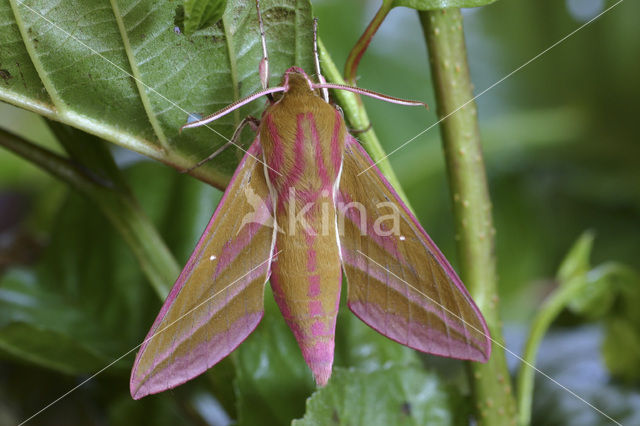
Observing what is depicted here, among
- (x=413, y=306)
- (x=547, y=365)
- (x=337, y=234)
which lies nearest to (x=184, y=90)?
(x=337, y=234)

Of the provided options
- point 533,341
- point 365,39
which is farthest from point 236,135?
point 533,341

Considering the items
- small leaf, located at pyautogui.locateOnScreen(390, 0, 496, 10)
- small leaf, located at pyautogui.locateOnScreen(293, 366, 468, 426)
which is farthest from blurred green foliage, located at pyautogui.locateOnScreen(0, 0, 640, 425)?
small leaf, located at pyautogui.locateOnScreen(390, 0, 496, 10)

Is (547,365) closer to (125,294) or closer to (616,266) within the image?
(616,266)

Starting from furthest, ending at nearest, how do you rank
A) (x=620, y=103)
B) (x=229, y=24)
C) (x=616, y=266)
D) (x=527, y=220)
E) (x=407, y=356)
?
(x=620, y=103) → (x=527, y=220) → (x=616, y=266) → (x=407, y=356) → (x=229, y=24)

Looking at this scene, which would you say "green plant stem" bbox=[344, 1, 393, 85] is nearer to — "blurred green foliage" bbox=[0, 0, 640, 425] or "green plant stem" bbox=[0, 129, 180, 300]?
"blurred green foliage" bbox=[0, 0, 640, 425]

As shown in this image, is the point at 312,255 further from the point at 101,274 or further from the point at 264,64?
the point at 101,274
